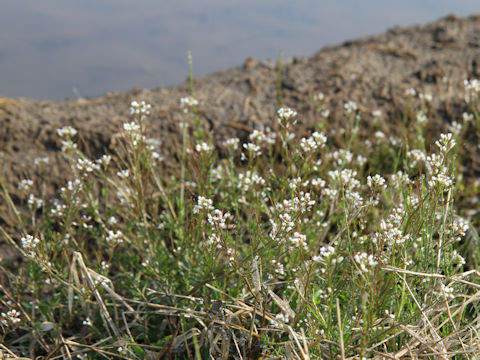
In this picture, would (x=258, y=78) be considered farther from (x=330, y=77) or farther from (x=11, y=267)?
(x=11, y=267)

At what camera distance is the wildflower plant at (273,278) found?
2.74m

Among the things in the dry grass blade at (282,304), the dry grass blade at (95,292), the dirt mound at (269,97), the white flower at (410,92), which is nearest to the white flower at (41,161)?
the dirt mound at (269,97)

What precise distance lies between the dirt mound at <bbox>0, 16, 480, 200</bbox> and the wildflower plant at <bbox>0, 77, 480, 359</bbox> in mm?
1196

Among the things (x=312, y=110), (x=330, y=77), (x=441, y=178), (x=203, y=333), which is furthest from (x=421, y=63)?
(x=203, y=333)

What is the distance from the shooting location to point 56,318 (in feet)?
13.2

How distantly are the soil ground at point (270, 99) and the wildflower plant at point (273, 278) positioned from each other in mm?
1194

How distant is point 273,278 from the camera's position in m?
3.42

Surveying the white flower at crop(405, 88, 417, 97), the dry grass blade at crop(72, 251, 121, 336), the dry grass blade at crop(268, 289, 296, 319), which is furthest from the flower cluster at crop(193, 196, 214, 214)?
the white flower at crop(405, 88, 417, 97)

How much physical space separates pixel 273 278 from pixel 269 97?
334cm

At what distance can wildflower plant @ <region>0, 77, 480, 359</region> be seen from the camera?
2.74m

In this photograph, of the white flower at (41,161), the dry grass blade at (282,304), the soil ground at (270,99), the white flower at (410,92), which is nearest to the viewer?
the dry grass blade at (282,304)

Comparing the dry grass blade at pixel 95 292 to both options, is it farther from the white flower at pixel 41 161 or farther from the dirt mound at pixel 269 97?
the dirt mound at pixel 269 97

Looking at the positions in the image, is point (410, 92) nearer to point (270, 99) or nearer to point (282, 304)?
point (270, 99)

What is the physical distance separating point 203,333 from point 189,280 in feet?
1.76
